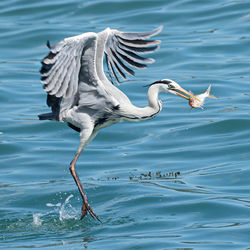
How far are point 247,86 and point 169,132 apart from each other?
2886 mm

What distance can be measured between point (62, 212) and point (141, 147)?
3673mm

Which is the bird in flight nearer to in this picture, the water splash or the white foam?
the water splash

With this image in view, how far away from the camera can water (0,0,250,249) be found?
1011cm

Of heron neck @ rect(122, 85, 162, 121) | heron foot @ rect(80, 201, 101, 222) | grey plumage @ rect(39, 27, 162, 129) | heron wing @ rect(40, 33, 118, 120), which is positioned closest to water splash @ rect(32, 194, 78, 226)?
heron foot @ rect(80, 201, 101, 222)

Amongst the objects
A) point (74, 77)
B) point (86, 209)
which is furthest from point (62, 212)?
point (74, 77)

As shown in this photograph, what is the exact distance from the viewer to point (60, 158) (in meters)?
13.7

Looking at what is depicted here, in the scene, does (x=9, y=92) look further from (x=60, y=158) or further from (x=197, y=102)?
(x=197, y=102)

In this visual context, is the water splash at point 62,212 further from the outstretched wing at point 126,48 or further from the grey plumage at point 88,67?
the outstretched wing at point 126,48

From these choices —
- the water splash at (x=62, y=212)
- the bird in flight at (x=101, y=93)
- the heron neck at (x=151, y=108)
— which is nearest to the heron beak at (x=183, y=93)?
the bird in flight at (x=101, y=93)

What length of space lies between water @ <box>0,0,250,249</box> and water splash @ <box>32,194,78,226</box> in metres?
0.02

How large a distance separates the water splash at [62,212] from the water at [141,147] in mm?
21

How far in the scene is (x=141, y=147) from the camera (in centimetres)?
1434

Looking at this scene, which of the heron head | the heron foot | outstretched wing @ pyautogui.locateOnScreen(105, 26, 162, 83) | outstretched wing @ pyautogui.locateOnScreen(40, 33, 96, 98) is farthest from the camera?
outstretched wing @ pyautogui.locateOnScreen(105, 26, 162, 83)

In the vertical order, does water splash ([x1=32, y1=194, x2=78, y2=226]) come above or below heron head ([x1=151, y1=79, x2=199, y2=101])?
below
